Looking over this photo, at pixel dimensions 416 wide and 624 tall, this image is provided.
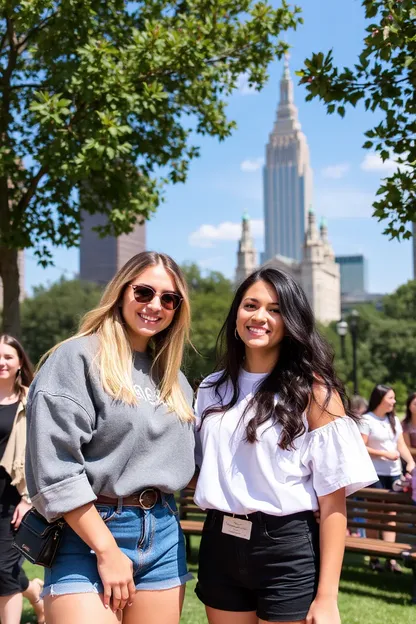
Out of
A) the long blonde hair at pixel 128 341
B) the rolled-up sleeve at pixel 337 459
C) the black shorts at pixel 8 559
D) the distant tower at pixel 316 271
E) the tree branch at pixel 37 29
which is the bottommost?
the black shorts at pixel 8 559

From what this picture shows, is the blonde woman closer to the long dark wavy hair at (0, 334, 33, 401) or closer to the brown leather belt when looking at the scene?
the brown leather belt

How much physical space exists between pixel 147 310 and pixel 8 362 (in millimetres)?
2448

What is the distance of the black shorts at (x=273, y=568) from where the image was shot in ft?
8.63

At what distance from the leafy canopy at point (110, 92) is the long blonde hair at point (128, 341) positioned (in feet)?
20.8

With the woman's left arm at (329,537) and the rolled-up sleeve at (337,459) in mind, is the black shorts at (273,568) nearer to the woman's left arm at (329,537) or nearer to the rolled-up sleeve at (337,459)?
the woman's left arm at (329,537)

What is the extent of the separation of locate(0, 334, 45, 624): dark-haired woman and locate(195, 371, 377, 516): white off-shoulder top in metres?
2.36

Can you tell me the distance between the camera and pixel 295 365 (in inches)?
114

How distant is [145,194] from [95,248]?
17950 centimetres

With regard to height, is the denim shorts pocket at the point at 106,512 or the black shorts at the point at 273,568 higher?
the denim shorts pocket at the point at 106,512

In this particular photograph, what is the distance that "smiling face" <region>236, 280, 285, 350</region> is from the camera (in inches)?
113

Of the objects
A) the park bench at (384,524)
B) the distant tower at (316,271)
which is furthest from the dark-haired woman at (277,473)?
the distant tower at (316,271)

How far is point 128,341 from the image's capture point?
9.34 ft

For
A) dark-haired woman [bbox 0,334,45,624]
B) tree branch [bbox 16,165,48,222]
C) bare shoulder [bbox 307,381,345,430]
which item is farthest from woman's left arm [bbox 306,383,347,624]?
tree branch [bbox 16,165,48,222]

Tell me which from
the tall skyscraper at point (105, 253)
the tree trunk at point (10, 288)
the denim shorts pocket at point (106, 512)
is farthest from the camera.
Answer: the tall skyscraper at point (105, 253)
